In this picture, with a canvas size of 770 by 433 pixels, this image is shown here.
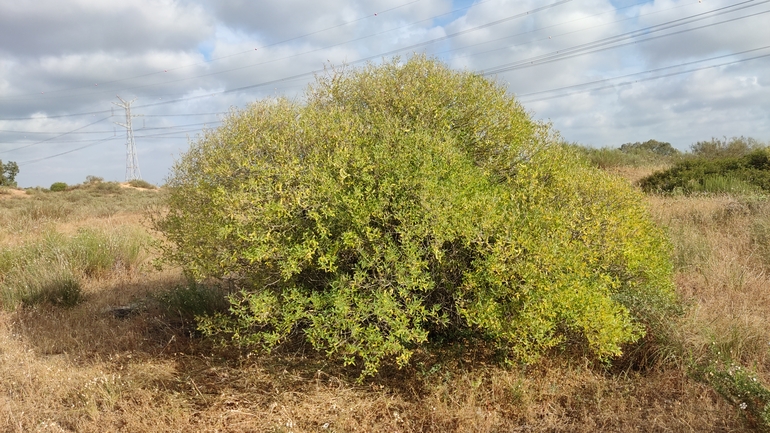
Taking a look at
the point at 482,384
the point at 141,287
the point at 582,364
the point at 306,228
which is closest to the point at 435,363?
the point at 482,384

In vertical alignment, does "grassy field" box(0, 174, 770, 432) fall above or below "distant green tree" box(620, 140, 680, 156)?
below

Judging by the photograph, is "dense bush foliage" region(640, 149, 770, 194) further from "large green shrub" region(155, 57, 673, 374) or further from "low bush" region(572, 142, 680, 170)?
"large green shrub" region(155, 57, 673, 374)

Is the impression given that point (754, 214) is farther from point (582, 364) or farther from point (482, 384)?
point (482, 384)

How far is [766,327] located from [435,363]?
129 inches

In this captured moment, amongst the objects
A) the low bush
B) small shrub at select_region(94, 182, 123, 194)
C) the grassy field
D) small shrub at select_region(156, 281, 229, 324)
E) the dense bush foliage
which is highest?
small shrub at select_region(94, 182, 123, 194)

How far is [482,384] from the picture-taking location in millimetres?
4730

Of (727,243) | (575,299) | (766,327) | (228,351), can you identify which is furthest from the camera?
(727,243)

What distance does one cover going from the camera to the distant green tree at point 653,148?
2592cm

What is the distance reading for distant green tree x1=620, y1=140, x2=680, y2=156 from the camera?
25.9 metres

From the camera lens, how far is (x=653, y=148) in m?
30.5

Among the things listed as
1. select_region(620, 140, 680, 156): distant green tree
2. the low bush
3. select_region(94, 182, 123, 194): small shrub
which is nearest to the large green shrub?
the low bush

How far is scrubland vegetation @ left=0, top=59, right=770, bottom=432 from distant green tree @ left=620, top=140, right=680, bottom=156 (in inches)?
830

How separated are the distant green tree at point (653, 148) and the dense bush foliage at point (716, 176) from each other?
7.10 m

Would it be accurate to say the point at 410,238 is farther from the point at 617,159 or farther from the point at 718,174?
the point at 617,159
